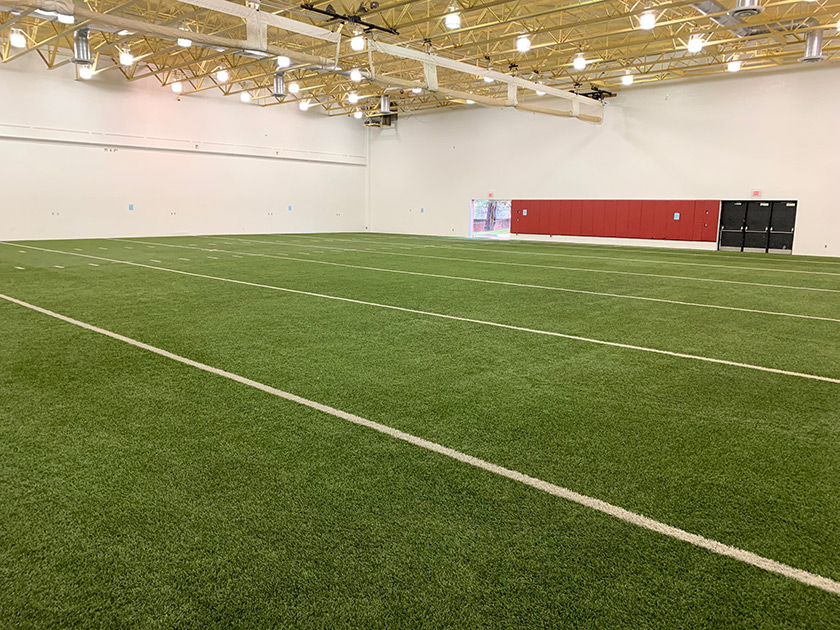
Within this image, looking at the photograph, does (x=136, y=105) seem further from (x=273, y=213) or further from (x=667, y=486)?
(x=667, y=486)

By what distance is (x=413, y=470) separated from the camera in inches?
155

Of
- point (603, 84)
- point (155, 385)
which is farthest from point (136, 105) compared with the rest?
point (155, 385)

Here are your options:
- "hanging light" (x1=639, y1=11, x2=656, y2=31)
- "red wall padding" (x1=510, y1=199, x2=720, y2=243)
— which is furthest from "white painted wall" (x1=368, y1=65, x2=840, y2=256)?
"hanging light" (x1=639, y1=11, x2=656, y2=31)

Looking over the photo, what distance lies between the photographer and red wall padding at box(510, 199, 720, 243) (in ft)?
84.8

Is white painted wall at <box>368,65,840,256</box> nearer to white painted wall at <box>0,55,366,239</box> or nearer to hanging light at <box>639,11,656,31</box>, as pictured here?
white painted wall at <box>0,55,366,239</box>

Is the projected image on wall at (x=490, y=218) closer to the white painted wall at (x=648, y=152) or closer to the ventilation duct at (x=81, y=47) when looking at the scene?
the white painted wall at (x=648, y=152)

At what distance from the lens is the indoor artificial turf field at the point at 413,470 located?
8.71 ft

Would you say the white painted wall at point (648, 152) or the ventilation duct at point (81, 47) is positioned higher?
the ventilation duct at point (81, 47)

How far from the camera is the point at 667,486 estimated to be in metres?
3.74

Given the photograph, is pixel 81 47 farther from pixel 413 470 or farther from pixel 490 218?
pixel 490 218

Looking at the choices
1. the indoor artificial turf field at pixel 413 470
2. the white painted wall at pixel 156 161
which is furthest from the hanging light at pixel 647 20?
the white painted wall at pixel 156 161

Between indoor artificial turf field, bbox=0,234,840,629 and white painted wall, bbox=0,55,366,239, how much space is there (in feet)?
66.6

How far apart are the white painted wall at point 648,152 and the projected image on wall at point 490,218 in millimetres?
618

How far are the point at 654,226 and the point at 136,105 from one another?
25.4m
